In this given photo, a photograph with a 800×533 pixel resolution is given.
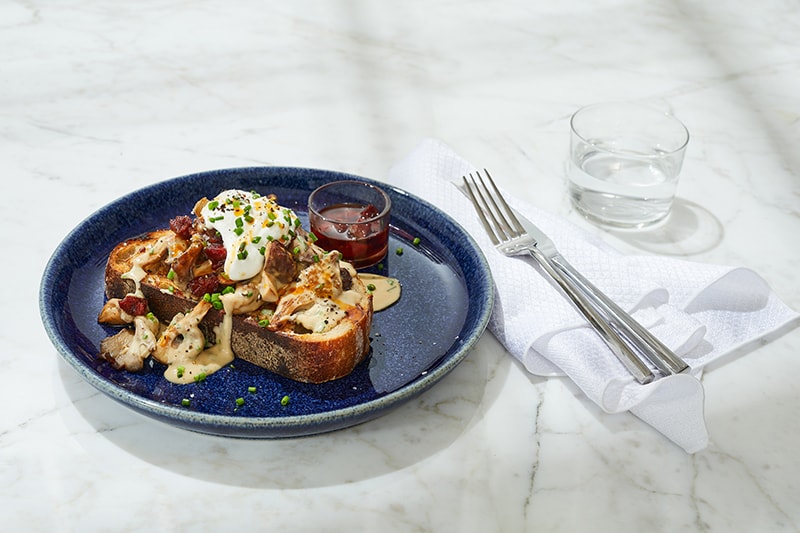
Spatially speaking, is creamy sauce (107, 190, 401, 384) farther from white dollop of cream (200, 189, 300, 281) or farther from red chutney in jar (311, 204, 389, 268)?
red chutney in jar (311, 204, 389, 268)

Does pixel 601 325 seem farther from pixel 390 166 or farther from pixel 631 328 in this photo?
pixel 390 166

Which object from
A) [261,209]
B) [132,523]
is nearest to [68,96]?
[261,209]

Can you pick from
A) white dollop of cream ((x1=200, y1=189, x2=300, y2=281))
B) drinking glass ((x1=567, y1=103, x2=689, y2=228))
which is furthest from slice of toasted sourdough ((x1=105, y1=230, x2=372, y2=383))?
drinking glass ((x1=567, y1=103, x2=689, y2=228))

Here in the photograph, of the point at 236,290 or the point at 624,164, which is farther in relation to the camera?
the point at 624,164

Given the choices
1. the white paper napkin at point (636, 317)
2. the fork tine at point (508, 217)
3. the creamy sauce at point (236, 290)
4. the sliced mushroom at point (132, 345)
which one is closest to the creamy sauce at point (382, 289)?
the creamy sauce at point (236, 290)

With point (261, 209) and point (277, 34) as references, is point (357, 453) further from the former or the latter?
point (277, 34)

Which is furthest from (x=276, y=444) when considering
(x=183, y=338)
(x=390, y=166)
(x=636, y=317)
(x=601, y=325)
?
(x=390, y=166)

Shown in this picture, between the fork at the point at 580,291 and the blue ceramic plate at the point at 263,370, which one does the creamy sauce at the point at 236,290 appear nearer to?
the blue ceramic plate at the point at 263,370
